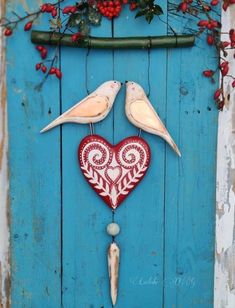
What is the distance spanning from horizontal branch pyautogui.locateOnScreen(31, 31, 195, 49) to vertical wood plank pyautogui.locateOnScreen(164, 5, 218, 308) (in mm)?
42

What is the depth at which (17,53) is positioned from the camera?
1823 mm

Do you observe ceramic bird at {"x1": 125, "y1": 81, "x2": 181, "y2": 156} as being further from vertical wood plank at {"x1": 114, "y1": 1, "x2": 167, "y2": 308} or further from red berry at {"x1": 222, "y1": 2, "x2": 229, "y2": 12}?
red berry at {"x1": 222, "y1": 2, "x2": 229, "y2": 12}

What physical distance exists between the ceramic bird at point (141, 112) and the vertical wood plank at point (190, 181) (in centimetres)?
7

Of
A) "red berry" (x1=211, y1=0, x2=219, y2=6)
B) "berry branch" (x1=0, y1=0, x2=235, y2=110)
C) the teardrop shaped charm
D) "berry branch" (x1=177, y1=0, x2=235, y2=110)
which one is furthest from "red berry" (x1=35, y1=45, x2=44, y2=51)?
the teardrop shaped charm

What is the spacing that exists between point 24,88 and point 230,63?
66cm

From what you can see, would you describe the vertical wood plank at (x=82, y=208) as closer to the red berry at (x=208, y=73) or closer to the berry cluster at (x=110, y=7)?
the berry cluster at (x=110, y=7)

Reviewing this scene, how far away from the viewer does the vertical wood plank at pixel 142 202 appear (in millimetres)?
1831

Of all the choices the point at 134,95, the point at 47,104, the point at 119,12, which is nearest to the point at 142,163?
the point at 134,95

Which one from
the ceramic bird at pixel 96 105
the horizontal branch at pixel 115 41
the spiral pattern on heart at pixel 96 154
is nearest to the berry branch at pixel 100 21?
the horizontal branch at pixel 115 41

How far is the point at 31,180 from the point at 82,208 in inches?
7.4

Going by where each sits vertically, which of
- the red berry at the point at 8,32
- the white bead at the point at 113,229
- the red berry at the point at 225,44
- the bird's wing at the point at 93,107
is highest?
the red berry at the point at 8,32

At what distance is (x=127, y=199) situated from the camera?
6.19 ft

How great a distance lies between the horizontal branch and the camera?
1.78 meters

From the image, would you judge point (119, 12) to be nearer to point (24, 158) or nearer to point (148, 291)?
point (24, 158)
